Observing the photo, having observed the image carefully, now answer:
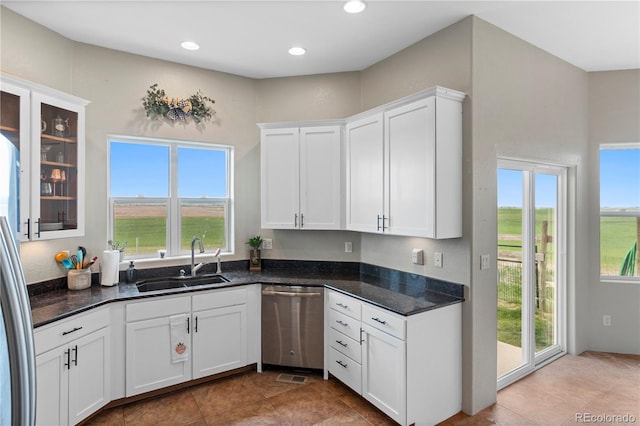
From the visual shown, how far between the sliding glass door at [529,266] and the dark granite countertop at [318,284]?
0.71 meters

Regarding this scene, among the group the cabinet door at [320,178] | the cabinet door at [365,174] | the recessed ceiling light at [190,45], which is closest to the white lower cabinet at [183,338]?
the cabinet door at [320,178]

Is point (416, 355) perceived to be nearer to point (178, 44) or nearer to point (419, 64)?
point (419, 64)

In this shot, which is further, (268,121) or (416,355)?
(268,121)

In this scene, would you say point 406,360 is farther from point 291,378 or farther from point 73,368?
point 73,368

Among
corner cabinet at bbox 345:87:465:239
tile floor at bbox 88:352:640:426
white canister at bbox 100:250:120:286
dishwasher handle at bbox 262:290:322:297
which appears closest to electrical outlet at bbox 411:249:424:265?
corner cabinet at bbox 345:87:465:239

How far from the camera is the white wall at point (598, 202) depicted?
3.71m

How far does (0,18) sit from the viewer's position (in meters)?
2.50

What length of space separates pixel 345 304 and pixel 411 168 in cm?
126

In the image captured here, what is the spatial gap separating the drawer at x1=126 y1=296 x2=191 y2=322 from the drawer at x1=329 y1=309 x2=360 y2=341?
1257mm

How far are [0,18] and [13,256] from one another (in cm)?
282

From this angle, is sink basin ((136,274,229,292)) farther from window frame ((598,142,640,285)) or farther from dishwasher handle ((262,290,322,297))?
window frame ((598,142,640,285))

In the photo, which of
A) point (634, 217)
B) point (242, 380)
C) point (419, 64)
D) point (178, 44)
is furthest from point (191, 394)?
point (634, 217)

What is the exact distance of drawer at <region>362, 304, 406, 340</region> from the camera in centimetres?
237

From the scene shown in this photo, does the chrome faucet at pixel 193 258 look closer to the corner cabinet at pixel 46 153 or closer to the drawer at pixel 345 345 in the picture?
the corner cabinet at pixel 46 153
